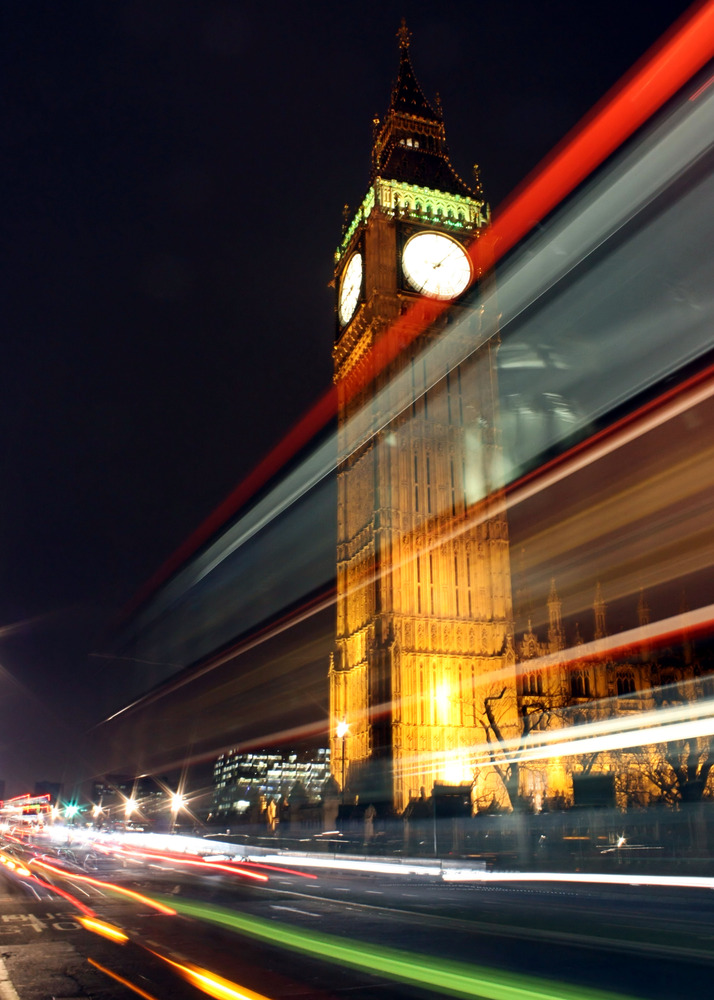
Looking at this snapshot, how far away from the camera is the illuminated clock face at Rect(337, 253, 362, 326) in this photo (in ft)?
209

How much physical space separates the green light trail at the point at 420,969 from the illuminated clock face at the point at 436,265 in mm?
52444

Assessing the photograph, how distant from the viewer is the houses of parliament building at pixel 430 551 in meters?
53.2

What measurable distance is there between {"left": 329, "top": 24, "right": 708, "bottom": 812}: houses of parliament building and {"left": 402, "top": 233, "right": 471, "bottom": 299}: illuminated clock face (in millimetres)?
104

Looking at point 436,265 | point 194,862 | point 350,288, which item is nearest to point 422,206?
point 436,265

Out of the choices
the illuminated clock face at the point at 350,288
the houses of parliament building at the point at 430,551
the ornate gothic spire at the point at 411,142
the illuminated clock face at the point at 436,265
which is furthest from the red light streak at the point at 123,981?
the ornate gothic spire at the point at 411,142

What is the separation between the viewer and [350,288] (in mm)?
65500

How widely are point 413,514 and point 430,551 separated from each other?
280cm

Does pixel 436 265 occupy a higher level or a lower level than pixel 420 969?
higher

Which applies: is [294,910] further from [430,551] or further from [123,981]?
[430,551]

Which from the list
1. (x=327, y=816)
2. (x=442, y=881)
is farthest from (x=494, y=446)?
(x=442, y=881)

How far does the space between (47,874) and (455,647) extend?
105 ft

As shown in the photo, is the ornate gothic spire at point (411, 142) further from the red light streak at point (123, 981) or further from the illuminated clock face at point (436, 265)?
the red light streak at point (123, 981)

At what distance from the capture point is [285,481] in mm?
45906

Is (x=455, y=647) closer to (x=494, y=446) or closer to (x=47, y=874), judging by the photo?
(x=494, y=446)
